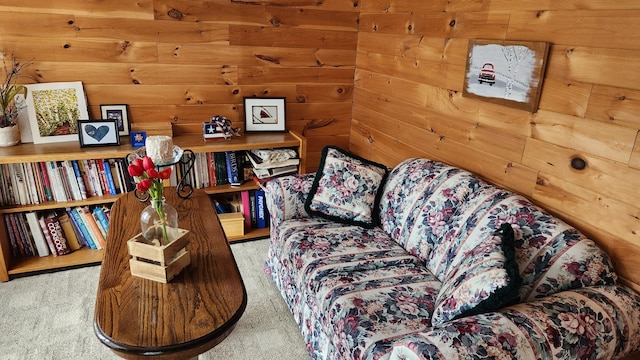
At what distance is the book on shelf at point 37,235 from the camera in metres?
2.52

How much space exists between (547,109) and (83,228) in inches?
104

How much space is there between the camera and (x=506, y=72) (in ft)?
6.46

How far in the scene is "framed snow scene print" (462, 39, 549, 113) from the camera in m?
1.84

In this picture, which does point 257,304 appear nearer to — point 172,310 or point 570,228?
point 172,310

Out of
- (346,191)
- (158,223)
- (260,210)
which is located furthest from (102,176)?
(346,191)

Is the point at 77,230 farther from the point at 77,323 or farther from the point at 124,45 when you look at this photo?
the point at 124,45

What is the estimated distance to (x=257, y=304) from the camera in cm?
235

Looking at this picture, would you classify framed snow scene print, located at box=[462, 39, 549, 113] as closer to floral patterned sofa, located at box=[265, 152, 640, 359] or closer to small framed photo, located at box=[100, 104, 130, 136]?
floral patterned sofa, located at box=[265, 152, 640, 359]

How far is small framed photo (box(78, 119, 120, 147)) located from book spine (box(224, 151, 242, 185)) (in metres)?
0.69

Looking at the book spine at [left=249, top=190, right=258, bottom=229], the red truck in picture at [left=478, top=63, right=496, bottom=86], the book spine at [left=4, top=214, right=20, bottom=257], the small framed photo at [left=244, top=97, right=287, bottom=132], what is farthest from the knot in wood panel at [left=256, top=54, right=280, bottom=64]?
the book spine at [left=4, top=214, right=20, bottom=257]

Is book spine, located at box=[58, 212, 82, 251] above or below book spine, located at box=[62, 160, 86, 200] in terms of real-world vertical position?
below

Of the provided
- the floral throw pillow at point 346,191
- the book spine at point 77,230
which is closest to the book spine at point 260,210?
the floral throw pillow at point 346,191

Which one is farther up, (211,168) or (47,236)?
(211,168)

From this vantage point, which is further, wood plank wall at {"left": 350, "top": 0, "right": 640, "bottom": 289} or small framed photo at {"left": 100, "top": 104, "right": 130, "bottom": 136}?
small framed photo at {"left": 100, "top": 104, "right": 130, "bottom": 136}
